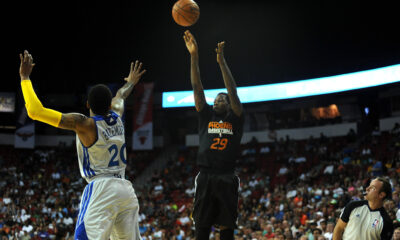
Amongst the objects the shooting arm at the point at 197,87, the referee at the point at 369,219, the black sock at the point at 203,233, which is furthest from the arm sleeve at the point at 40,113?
the referee at the point at 369,219

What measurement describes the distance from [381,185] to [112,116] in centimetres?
294

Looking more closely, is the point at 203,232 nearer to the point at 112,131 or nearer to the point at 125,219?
the point at 125,219

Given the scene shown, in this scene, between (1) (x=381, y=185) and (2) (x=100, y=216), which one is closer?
(2) (x=100, y=216)

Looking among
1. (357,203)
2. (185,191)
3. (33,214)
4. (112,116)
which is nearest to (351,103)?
(185,191)

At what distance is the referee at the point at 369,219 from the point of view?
15.2 feet

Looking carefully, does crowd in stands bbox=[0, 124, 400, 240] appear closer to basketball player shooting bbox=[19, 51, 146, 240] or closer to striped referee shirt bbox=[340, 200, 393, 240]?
striped referee shirt bbox=[340, 200, 393, 240]

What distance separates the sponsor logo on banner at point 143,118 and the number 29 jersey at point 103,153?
71.4 ft

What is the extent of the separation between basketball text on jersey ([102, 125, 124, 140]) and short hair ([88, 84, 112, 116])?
162mm

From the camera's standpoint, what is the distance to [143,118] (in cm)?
2609

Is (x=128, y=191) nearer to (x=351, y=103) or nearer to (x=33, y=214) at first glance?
(x=33, y=214)

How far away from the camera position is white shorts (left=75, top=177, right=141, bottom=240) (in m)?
3.61

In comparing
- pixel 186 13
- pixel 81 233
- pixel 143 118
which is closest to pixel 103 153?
→ pixel 81 233

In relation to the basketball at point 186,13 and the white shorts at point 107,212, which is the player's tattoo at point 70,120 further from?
the basketball at point 186,13

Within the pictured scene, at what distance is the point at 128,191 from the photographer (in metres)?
3.85
